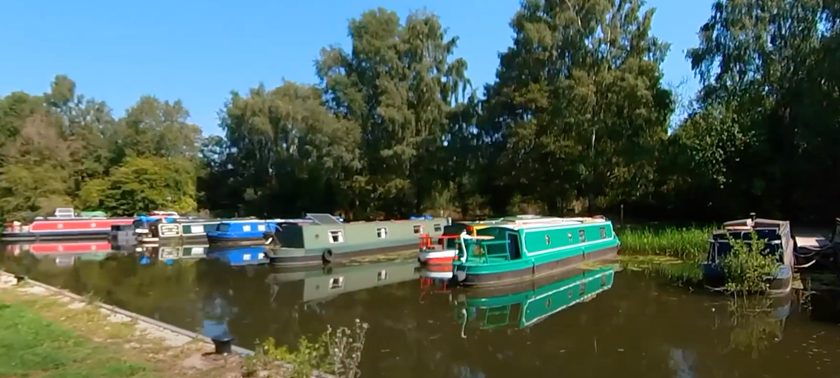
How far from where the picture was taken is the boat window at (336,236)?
23031 millimetres

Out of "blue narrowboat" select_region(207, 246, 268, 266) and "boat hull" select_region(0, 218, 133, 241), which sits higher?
"boat hull" select_region(0, 218, 133, 241)

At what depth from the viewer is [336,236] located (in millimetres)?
23219

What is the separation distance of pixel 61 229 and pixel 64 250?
7.08 meters

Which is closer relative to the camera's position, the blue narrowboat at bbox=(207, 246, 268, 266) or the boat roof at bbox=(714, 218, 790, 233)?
the boat roof at bbox=(714, 218, 790, 233)

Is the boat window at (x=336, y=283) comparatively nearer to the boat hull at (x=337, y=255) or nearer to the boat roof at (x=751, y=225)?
the boat hull at (x=337, y=255)

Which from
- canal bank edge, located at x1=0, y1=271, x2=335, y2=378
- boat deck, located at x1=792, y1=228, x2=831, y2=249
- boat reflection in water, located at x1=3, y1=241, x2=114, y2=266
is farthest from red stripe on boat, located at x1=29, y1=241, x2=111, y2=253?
boat deck, located at x1=792, y1=228, x2=831, y2=249

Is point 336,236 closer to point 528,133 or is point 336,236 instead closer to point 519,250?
point 519,250

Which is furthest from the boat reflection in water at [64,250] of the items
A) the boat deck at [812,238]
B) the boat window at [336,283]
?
the boat deck at [812,238]

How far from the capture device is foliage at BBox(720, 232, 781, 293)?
45.4ft

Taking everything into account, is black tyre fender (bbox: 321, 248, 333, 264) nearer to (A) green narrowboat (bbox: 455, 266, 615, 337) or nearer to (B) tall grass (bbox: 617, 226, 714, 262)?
(A) green narrowboat (bbox: 455, 266, 615, 337)

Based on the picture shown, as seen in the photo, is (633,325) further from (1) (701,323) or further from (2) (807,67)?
(2) (807,67)

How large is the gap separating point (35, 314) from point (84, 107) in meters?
51.4

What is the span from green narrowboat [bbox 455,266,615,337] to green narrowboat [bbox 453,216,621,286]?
37 centimetres

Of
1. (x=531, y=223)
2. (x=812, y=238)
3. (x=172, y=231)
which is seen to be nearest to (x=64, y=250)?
(x=172, y=231)
